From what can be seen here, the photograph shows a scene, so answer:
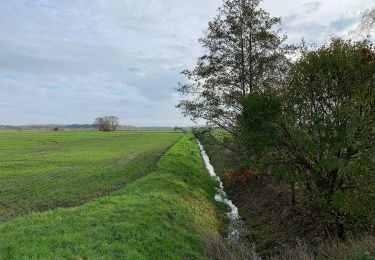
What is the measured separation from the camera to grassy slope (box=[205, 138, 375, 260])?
12133 mm

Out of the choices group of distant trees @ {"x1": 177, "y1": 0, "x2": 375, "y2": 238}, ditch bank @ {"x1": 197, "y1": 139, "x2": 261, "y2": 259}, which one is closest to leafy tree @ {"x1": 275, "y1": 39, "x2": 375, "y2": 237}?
group of distant trees @ {"x1": 177, "y1": 0, "x2": 375, "y2": 238}

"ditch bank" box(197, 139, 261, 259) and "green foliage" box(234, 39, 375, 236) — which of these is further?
"ditch bank" box(197, 139, 261, 259)

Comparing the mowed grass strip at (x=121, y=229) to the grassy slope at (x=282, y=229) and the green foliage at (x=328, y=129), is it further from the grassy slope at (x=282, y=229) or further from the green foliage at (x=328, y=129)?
the green foliage at (x=328, y=129)

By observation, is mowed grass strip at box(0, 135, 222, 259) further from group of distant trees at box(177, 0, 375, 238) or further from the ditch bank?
group of distant trees at box(177, 0, 375, 238)

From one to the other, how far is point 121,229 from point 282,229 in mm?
7886

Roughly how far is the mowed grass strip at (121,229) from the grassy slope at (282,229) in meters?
2.24

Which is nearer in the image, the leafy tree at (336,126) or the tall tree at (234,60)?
the leafy tree at (336,126)

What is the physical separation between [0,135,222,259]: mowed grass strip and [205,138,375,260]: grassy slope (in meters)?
2.24

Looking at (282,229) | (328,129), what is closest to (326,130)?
(328,129)

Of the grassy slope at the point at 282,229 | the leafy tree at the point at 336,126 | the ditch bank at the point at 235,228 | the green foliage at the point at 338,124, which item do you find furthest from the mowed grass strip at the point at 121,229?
the green foliage at the point at 338,124

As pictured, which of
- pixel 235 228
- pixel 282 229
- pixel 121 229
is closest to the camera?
pixel 121 229

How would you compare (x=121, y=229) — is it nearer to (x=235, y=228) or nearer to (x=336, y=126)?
(x=235, y=228)

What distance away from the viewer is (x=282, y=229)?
18.7 metres

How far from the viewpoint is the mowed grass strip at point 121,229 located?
479 inches
